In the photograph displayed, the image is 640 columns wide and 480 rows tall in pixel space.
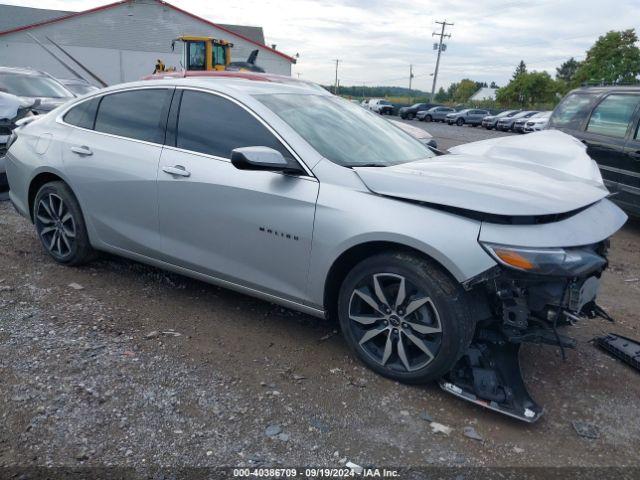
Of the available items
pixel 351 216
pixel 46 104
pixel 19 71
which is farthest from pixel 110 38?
pixel 351 216

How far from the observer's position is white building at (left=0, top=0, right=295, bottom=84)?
34.1 metres

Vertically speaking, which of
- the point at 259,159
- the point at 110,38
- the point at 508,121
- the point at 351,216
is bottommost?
the point at 508,121

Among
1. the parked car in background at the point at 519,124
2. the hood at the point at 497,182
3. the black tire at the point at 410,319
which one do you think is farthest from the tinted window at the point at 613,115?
the parked car in background at the point at 519,124

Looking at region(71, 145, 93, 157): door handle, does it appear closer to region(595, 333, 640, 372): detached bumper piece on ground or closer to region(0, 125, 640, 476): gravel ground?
region(0, 125, 640, 476): gravel ground

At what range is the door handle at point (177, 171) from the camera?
3.55 meters

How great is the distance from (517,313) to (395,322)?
2.12ft

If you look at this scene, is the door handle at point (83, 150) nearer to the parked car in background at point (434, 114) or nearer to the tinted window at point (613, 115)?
the tinted window at point (613, 115)

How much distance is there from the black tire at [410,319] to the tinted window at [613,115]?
4803 millimetres

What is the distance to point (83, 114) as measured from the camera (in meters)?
4.34

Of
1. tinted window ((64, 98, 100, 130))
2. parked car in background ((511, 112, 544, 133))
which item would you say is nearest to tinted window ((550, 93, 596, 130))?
tinted window ((64, 98, 100, 130))

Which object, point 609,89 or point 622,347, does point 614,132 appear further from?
point 622,347

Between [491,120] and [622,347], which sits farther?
[491,120]

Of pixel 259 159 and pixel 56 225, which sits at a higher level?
pixel 259 159

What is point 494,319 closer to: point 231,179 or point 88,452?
point 231,179
